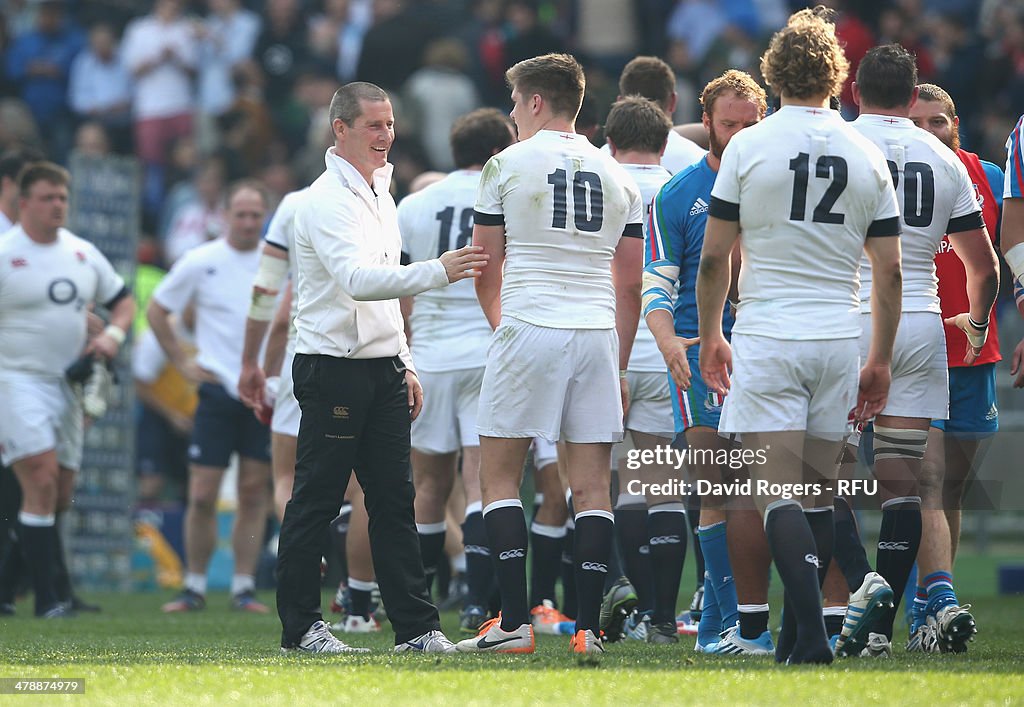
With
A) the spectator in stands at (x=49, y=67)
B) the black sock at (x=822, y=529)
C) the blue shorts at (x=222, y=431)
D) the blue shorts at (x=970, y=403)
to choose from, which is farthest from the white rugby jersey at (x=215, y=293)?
the spectator in stands at (x=49, y=67)

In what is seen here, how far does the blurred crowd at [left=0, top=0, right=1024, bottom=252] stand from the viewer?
15.7 meters

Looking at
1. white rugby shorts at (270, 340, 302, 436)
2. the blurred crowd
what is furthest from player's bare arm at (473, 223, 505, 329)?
the blurred crowd

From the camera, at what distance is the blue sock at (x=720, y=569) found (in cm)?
693

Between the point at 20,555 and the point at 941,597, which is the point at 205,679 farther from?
the point at 20,555

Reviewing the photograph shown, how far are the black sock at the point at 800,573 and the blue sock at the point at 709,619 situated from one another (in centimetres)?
118

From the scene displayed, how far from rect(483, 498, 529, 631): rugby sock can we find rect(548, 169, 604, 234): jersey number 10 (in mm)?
1145

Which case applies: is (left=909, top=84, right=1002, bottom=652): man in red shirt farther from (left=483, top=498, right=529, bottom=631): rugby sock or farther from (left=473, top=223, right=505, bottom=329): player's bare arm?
(left=473, top=223, right=505, bottom=329): player's bare arm

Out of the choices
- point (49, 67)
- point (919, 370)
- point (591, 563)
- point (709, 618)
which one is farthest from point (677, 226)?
point (49, 67)

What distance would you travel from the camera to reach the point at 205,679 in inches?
217

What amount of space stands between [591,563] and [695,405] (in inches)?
39.2

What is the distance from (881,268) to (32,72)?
14.8 meters

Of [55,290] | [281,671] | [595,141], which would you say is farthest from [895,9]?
[281,671]

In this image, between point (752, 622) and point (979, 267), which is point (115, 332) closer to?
point (752, 622)

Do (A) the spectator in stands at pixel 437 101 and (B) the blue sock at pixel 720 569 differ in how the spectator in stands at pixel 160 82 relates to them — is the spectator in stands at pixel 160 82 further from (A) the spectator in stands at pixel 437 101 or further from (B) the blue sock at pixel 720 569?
(B) the blue sock at pixel 720 569
